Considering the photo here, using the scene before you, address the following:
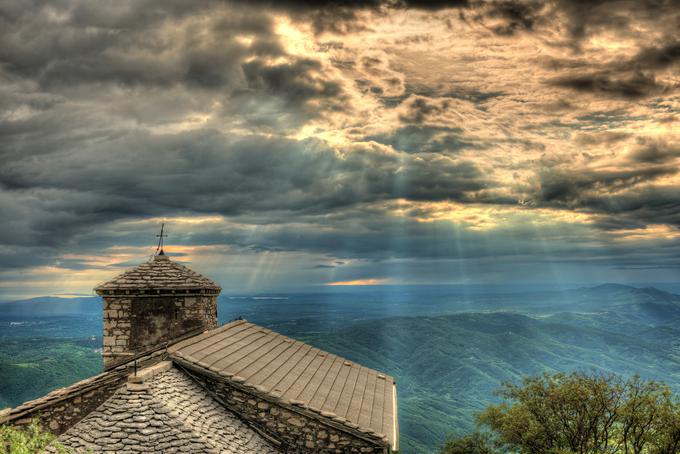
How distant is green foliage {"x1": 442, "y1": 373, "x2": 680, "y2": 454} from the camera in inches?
795

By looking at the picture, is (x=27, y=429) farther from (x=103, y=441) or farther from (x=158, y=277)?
(x=158, y=277)

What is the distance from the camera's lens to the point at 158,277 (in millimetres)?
20859

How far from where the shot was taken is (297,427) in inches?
561

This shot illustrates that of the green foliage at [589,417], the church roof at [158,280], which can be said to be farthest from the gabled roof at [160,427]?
the green foliage at [589,417]

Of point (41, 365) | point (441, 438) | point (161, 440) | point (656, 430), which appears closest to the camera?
point (161, 440)

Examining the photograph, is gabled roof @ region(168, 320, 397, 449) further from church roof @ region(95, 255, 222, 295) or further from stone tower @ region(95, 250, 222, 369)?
church roof @ region(95, 255, 222, 295)

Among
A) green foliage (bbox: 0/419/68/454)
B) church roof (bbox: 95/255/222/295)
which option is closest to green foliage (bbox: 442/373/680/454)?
church roof (bbox: 95/255/222/295)

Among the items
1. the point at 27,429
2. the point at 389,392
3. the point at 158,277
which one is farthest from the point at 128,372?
the point at 389,392

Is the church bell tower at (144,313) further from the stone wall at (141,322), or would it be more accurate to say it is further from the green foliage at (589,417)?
the green foliage at (589,417)

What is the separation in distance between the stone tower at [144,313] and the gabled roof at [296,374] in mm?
1732

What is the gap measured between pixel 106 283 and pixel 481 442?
2051 centimetres

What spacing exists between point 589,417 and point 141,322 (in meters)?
20.0

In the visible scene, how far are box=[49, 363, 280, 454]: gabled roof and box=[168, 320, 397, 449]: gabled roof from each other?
130cm

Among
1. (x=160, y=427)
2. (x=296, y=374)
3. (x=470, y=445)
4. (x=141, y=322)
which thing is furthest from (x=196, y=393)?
(x=470, y=445)
